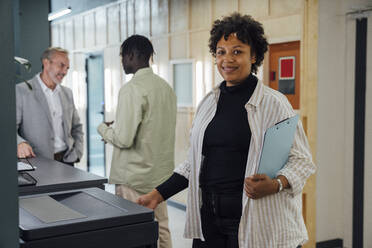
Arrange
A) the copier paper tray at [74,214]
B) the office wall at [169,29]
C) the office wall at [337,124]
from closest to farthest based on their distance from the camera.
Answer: the copier paper tray at [74,214]
the office wall at [337,124]
the office wall at [169,29]

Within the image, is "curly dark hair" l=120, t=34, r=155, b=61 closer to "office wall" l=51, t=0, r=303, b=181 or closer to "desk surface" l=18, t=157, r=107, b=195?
"desk surface" l=18, t=157, r=107, b=195

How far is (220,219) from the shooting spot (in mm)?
1918

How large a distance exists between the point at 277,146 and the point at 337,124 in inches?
116

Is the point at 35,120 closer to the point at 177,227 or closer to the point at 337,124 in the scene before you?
the point at 177,227

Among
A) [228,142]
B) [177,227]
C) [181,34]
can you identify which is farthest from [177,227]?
[228,142]

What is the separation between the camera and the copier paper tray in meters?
1.40

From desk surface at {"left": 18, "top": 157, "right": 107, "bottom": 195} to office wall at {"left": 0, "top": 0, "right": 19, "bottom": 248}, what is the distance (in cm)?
99

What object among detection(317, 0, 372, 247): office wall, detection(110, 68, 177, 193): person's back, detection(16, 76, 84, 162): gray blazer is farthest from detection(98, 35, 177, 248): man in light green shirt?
detection(317, 0, 372, 247): office wall

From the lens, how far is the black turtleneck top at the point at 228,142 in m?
1.88

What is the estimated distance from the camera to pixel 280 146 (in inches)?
69.0

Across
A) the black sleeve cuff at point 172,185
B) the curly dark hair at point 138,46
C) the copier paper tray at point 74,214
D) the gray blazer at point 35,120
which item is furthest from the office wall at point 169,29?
the copier paper tray at point 74,214

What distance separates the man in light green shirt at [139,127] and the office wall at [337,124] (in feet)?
6.13

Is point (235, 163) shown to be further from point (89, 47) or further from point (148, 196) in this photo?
point (89, 47)

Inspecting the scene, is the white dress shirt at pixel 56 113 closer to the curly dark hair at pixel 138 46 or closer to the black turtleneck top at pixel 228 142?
the curly dark hair at pixel 138 46
